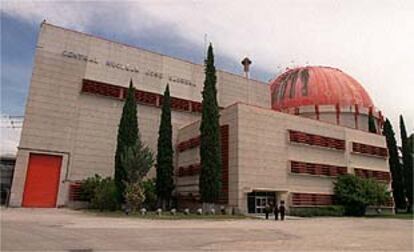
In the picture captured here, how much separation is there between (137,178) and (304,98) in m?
34.3

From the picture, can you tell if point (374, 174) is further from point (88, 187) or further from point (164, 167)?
point (88, 187)

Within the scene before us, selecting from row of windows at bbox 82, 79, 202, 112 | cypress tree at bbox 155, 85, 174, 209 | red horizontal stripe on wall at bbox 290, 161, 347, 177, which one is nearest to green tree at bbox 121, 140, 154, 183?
cypress tree at bbox 155, 85, 174, 209

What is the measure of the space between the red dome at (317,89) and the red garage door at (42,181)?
34962 millimetres

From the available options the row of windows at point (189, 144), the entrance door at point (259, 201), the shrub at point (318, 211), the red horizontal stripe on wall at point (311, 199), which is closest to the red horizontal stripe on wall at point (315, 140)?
the red horizontal stripe on wall at point (311, 199)

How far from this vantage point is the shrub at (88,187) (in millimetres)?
35487

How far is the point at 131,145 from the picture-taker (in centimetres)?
3322

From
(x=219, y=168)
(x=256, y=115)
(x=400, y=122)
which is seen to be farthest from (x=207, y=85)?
(x=400, y=122)

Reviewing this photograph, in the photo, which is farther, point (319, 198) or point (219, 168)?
point (319, 198)

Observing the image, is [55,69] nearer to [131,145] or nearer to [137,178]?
[131,145]

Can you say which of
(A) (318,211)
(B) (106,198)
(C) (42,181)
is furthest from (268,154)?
(C) (42,181)

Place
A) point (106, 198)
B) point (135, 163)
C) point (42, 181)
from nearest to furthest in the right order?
1. point (135, 163)
2. point (106, 198)
3. point (42, 181)

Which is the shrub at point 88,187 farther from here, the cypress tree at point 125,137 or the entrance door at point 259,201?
the entrance door at point 259,201

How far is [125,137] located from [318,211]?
791 inches

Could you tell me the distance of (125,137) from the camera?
3416 cm
